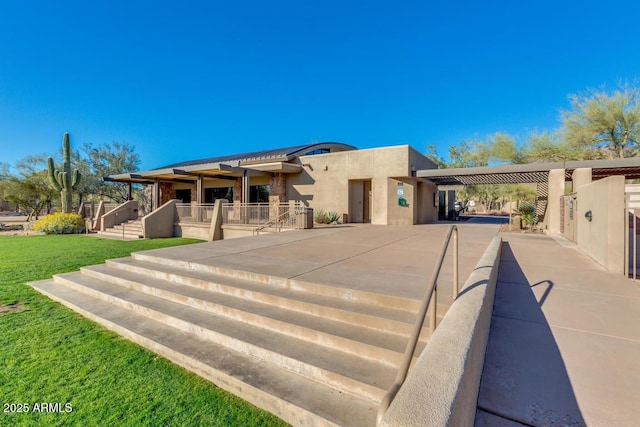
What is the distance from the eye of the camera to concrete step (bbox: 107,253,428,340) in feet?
10.1

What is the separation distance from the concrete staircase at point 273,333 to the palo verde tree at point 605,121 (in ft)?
77.0

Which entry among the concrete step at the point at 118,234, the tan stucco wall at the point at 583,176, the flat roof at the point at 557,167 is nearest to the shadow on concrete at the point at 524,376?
the tan stucco wall at the point at 583,176

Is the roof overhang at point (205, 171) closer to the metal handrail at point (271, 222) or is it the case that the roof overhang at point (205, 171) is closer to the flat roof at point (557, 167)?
the metal handrail at point (271, 222)

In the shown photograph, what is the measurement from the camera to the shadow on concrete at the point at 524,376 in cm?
194

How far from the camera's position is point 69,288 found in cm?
575

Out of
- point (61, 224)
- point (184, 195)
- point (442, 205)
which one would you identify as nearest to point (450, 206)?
point (442, 205)

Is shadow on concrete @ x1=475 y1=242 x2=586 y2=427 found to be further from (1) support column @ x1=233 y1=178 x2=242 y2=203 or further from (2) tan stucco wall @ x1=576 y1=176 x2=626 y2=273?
(1) support column @ x1=233 y1=178 x2=242 y2=203

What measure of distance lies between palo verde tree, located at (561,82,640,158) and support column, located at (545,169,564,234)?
35.5ft

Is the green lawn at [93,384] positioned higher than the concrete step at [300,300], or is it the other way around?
the concrete step at [300,300]

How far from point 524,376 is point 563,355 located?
59 centimetres

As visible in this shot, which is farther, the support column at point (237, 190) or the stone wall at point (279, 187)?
the support column at point (237, 190)

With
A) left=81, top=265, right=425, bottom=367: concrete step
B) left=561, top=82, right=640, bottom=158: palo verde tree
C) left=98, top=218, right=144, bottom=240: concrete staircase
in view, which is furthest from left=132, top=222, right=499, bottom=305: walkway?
left=561, top=82, right=640, bottom=158: palo verde tree

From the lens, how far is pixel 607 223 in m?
5.26

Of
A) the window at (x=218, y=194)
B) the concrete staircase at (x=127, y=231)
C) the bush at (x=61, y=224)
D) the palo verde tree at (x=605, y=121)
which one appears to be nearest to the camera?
the concrete staircase at (x=127, y=231)
